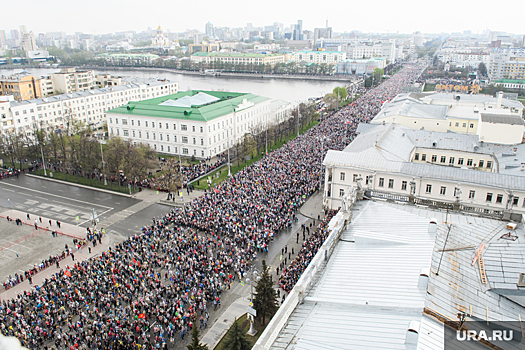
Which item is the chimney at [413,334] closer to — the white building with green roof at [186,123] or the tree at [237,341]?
the tree at [237,341]

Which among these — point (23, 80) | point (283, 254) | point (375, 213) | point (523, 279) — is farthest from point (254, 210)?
point (23, 80)

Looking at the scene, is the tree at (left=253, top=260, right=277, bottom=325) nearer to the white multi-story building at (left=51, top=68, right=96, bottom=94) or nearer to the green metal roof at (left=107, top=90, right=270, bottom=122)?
the green metal roof at (left=107, top=90, right=270, bottom=122)

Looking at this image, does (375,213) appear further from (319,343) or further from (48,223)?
(48,223)

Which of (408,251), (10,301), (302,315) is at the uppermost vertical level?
(408,251)

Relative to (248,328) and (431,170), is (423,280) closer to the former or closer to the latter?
(248,328)

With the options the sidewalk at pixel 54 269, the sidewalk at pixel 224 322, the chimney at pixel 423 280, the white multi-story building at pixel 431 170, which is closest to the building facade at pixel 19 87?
the sidewalk at pixel 54 269

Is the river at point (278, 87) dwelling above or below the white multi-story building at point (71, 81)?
below

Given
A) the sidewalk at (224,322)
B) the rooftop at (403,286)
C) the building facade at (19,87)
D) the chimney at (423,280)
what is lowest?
the sidewalk at (224,322)
